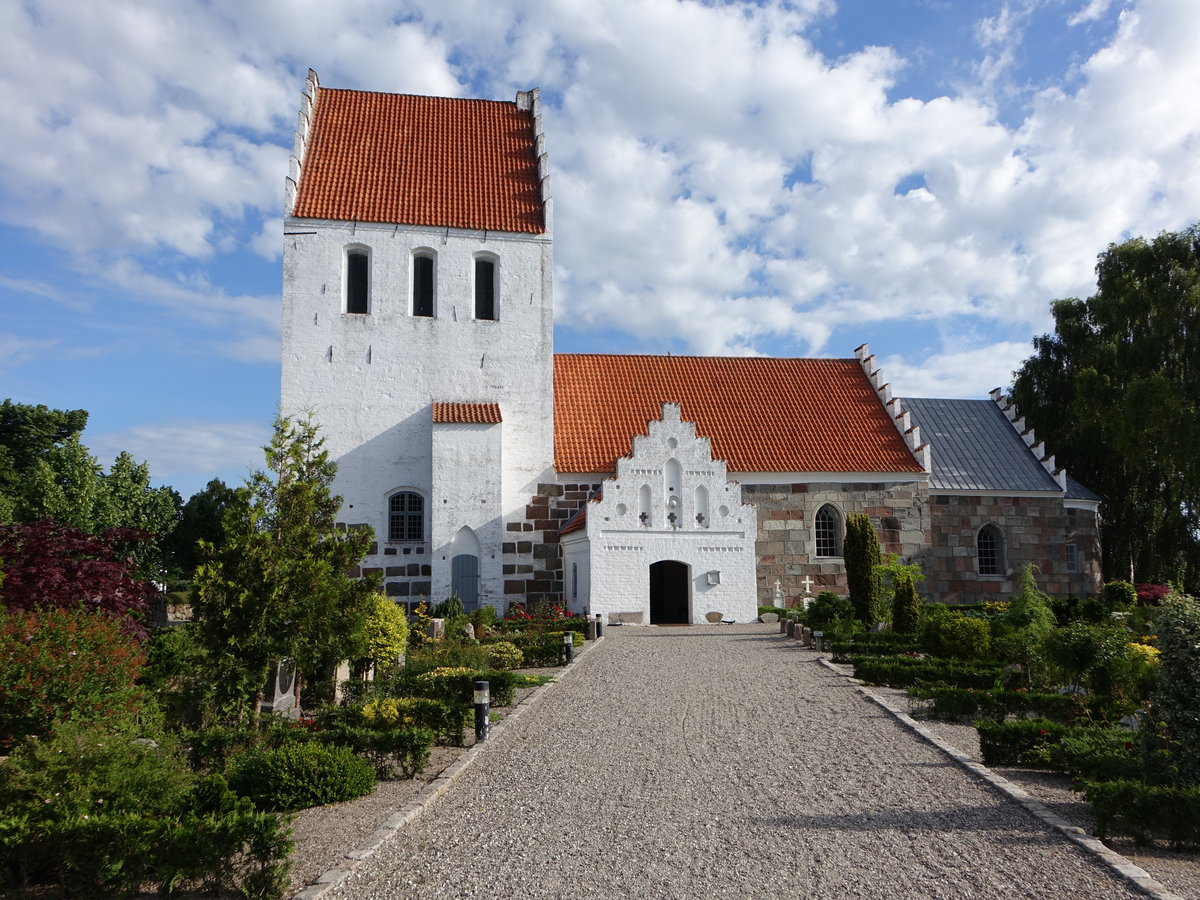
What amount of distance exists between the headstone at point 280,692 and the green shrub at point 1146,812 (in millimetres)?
7276

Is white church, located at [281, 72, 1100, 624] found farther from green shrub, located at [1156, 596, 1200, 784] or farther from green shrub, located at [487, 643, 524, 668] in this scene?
green shrub, located at [1156, 596, 1200, 784]

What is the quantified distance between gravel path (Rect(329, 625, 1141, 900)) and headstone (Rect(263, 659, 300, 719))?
2485mm

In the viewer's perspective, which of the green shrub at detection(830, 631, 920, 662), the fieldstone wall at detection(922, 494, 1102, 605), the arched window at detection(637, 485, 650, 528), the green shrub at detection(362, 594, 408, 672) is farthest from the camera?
the fieldstone wall at detection(922, 494, 1102, 605)

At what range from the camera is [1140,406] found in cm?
2214

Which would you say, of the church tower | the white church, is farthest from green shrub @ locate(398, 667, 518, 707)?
the church tower

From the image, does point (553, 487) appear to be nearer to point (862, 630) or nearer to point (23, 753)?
point (862, 630)

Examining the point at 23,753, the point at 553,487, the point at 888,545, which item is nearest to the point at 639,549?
the point at 553,487

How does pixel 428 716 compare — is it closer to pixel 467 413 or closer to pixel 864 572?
pixel 864 572

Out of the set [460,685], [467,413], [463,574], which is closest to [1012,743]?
[460,685]

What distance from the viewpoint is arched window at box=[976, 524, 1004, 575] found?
73.0ft

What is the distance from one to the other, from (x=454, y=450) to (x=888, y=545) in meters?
10.6

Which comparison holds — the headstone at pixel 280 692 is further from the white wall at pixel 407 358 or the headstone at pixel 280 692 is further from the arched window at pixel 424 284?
the arched window at pixel 424 284

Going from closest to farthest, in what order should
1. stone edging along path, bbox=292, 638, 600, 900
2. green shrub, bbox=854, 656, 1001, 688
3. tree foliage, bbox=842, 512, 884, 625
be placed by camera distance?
stone edging along path, bbox=292, 638, 600, 900 < green shrub, bbox=854, 656, 1001, 688 < tree foliage, bbox=842, 512, 884, 625

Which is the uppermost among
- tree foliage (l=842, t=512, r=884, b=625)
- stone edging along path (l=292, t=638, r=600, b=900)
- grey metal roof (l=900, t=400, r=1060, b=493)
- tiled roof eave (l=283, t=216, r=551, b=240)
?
tiled roof eave (l=283, t=216, r=551, b=240)
